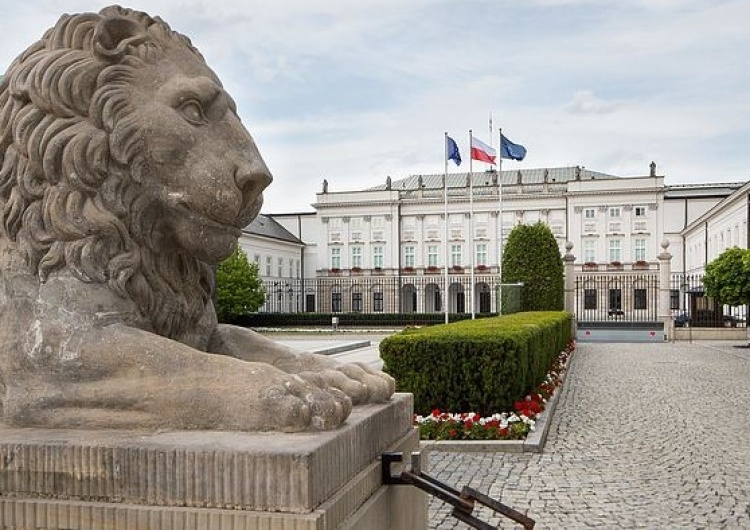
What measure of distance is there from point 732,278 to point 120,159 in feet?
76.7

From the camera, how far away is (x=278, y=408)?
6.84ft

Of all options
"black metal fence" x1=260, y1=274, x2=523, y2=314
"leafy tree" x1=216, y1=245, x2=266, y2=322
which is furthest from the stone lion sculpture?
"black metal fence" x1=260, y1=274, x2=523, y2=314

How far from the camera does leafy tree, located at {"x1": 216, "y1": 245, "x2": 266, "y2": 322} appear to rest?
35469 millimetres

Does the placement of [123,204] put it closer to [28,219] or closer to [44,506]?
[28,219]

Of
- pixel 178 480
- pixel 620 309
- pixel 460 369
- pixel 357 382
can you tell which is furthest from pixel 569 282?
pixel 178 480

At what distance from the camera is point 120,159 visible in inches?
91.4

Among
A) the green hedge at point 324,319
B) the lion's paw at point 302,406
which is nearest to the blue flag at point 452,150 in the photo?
the green hedge at point 324,319

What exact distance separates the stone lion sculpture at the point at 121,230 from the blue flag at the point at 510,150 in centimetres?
2888

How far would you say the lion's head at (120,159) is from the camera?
2299mm

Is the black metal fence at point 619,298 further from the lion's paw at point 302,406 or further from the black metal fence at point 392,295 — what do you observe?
the lion's paw at point 302,406

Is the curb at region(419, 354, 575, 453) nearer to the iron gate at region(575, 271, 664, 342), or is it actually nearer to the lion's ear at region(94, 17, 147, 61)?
the lion's ear at region(94, 17, 147, 61)

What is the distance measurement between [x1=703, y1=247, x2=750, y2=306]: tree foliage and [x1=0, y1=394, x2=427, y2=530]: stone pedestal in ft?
75.3

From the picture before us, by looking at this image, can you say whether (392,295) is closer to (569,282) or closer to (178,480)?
(569,282)

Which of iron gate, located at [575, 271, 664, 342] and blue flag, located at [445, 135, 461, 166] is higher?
blue flag, located at [445, 135, 461, 166]
